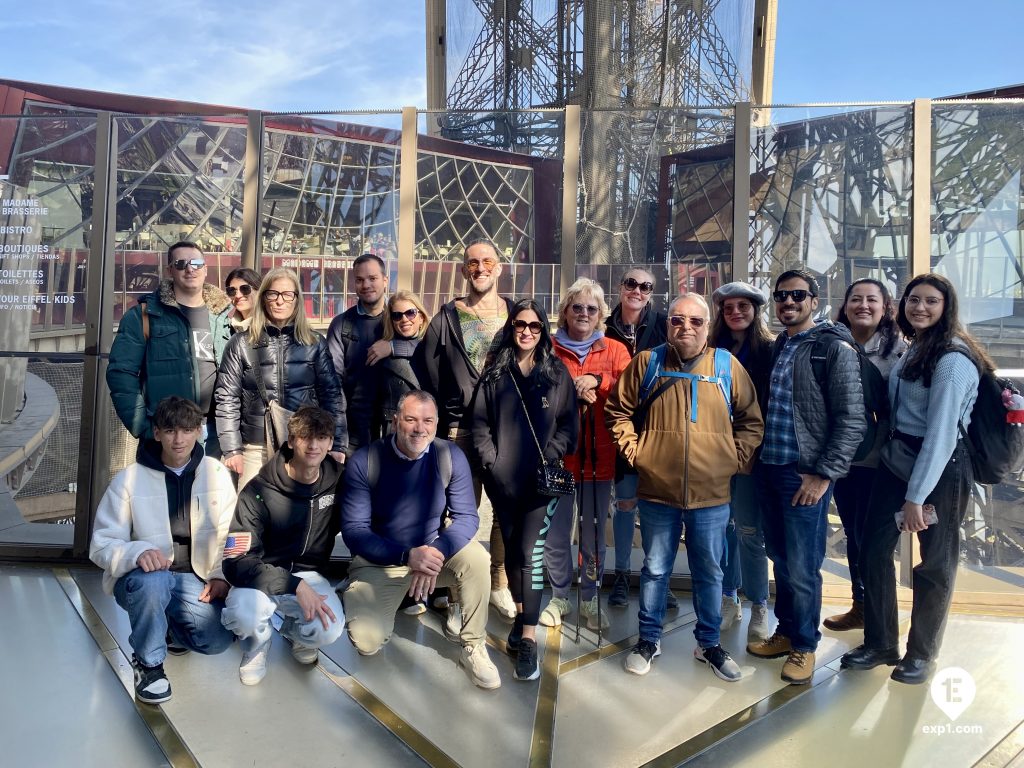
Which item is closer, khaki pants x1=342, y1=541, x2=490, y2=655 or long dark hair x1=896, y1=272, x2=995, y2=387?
long dark hair x1=896, y1=272, x2=995, y2=387

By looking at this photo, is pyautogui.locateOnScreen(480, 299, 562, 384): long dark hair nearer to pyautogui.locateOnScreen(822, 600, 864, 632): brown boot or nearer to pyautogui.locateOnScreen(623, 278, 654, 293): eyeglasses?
pyautogui.locateOnScreen(623, 278, 654, 293): eyeglasses

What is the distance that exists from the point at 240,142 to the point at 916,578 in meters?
4.41

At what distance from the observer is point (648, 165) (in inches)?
159

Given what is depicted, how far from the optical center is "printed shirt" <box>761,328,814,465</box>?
2.77 meters

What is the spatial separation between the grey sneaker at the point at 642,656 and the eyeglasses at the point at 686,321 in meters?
1.43

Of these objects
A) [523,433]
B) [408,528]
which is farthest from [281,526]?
[523,433]

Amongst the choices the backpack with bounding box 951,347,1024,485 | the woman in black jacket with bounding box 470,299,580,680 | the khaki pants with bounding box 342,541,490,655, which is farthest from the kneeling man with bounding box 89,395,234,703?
the backpack with bounding box 951,347,1024,485

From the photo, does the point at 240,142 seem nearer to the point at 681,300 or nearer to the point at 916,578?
the point at 681,300

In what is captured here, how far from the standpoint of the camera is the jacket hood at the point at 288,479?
272 centimetres

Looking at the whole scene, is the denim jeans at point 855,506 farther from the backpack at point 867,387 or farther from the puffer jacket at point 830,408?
the puffer jacket at point 830,408

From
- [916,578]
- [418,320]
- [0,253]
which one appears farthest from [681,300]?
[0,253]

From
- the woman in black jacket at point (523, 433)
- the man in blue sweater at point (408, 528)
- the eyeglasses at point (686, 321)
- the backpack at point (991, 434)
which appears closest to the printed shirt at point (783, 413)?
the eyeglasses at point (686, 321)

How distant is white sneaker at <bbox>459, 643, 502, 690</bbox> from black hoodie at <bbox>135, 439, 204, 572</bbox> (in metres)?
1.25

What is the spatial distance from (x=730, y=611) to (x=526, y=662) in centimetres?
121
